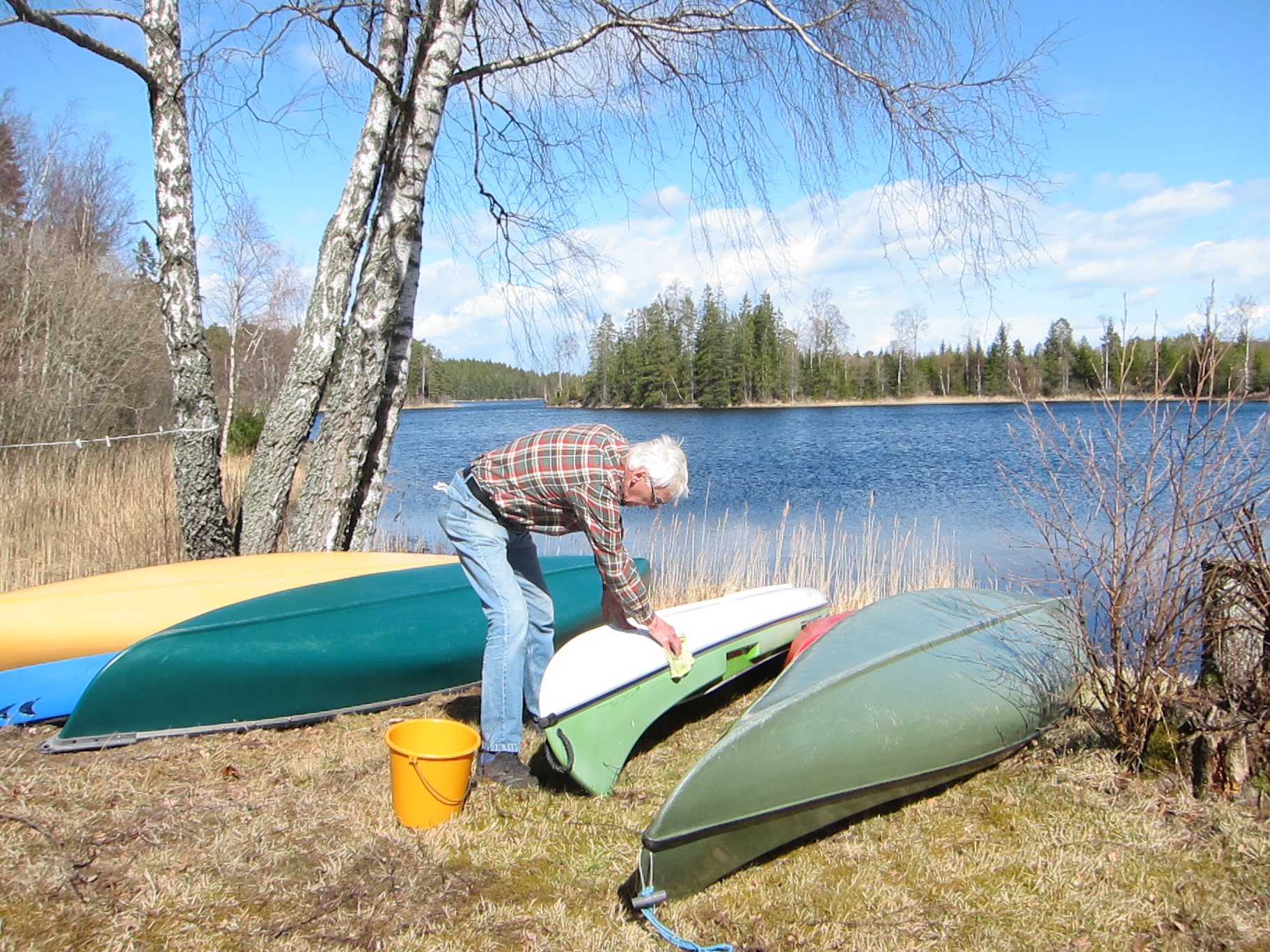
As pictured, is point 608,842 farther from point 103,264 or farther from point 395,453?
point 395,453

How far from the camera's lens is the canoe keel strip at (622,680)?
3.10m

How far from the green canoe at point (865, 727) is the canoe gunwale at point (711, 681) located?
38 centimetres

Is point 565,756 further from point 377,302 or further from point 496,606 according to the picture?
point 377,302

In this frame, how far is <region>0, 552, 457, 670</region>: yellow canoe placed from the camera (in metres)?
3.79

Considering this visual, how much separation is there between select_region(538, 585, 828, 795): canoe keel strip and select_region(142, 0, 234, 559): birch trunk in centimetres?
329

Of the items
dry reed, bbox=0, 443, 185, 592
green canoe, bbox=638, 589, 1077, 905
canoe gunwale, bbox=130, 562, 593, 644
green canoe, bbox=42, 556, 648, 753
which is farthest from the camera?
dry reed, bbox=0, 443, 185, 592

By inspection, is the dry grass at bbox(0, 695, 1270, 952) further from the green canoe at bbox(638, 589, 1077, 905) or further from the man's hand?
the man's hand

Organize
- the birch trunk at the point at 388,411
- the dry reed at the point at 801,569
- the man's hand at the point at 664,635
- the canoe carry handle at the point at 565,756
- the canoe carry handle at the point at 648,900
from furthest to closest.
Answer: the dry reed at the point at 801,569
the birch trunk at the point at 388,411
the man's hand at the point at 664,635
the canoe carry handle at the point at 565,756
the canoe carry handle at the point at 648,900

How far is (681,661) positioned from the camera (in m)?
3.39

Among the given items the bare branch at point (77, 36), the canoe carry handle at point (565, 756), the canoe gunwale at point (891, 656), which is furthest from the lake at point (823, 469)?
the bare branch at point (77, 36)

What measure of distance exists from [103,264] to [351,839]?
16641 mm

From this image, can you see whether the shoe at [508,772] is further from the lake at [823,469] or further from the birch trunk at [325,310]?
the birch trunk at [325,310]

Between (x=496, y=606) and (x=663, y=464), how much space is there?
2.61 ft

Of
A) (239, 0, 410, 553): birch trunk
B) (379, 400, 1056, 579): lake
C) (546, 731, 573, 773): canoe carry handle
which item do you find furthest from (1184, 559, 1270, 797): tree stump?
(239, 0, 410, 553): birch trunk
